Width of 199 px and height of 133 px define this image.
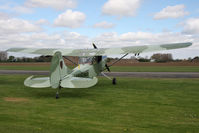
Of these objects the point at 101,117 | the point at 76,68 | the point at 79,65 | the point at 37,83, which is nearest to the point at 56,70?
the point at 37,83

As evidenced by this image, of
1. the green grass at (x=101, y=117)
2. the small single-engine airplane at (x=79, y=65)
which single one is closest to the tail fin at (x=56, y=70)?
the small single-engine airplane at (x=79, y=65)

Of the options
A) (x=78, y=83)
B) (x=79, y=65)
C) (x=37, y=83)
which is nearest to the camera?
(x=78, y=83)

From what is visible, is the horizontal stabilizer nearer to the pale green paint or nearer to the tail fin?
the pale green paint

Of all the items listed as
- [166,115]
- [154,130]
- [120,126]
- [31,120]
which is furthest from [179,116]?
[31,120]

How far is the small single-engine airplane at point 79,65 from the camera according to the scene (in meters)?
9.16

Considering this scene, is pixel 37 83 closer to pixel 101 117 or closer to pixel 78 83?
pixel 78 83

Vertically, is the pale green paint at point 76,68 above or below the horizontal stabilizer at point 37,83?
above

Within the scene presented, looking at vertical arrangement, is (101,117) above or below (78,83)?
below

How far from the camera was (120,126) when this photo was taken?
17.9 ft

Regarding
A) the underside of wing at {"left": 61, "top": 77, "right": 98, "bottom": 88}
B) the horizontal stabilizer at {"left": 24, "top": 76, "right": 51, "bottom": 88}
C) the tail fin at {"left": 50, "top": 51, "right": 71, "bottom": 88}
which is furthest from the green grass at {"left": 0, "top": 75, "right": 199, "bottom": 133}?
the tail fin at {"left": 50, "top": 51, "right": 71, "bottom": 88}

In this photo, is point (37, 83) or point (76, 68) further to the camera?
point (76, 68)

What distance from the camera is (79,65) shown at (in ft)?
41.5

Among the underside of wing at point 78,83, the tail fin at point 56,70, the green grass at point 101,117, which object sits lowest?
the green grass at point 101,117

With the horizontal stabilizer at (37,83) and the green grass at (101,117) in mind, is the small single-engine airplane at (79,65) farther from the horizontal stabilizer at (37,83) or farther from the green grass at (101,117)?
the green grass at (101,117)
